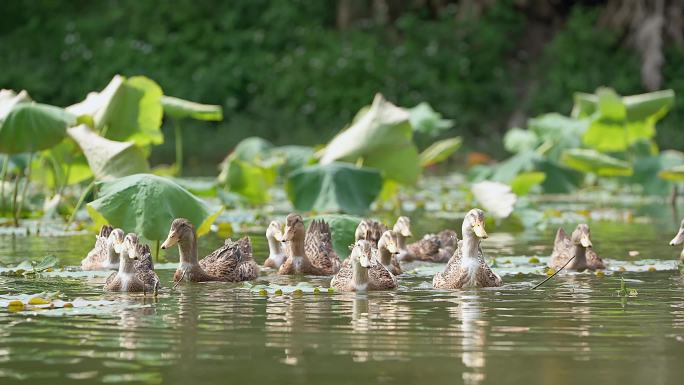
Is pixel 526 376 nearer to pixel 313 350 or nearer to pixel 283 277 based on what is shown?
pixel 313 350

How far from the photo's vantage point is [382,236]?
972 centimetres

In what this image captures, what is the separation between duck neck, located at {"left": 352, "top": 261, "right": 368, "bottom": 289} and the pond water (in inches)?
6.6

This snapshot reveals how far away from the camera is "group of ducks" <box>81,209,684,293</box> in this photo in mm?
8734

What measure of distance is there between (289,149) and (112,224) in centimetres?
698

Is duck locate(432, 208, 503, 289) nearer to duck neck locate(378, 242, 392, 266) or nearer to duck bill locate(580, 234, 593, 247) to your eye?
duck neck locate(378, 242, 392, 266)

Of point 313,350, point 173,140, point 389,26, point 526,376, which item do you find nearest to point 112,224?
point 313,350

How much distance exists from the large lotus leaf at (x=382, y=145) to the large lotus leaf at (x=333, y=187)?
2.83 feet

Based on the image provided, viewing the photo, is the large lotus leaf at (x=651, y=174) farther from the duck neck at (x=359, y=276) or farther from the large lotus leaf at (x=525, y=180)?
the duck neck at (x=359, y=276)

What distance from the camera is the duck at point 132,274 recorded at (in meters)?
8.55

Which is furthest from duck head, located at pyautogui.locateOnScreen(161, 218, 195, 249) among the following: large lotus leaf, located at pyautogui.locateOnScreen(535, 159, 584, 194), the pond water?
large lotus leaf, located at pyautogui.locateOnScreen(535, 159, 584, 194)

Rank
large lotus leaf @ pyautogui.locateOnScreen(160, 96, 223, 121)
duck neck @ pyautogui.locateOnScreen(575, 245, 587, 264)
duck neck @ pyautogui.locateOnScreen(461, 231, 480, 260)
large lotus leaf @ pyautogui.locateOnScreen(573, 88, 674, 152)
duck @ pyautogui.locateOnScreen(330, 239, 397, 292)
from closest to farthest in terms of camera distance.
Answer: duck @ pyautogui.locateOnScreen(330, 239, 397, 292) < duck neck @ pyautogui.locateOnScreen(461, 231, 480, 260) < duck neck @ pyautogui.locateOnScreen(575, 245, 587, 264) < large lotus leaf @ pyautogui.locateOnScreen(160, 96, 223, 121) < large lotus leaf @ pyautogui.locateOnScreen(573, 88, 674, 152)

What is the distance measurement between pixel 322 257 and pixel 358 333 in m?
2.98

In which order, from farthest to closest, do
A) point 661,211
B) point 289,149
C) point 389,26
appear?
point 389,26 → point 289,149 → point 661,211

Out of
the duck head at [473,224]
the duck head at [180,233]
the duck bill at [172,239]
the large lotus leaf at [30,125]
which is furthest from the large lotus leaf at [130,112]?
the duck head at [473,224]
